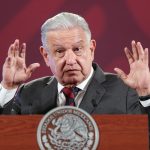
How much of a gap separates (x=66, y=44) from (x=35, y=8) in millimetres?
672

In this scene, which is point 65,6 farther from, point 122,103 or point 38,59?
point 122,103

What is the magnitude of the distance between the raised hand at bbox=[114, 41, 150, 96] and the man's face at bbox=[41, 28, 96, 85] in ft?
0.83

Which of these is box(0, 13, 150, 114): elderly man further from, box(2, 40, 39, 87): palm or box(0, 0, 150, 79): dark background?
box(0, 0, 150, 79): dark background

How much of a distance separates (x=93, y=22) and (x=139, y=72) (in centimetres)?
88

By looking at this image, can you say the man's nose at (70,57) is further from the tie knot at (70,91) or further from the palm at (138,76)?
the palm at (138,76)

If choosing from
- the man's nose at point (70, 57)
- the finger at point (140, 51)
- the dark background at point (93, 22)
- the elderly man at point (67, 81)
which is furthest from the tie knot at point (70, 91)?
the dark background at point (93, 22)

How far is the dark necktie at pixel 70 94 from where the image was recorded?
2.17 m

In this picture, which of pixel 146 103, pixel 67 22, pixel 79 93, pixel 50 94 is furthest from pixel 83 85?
pixel 146 103

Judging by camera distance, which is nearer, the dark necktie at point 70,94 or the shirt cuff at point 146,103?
the shirt cuff at point 146,103

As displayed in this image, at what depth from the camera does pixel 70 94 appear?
220cm

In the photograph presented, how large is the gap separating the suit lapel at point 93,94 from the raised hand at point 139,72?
211 mm

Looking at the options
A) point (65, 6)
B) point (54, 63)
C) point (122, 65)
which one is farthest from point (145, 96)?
point (65, 6)

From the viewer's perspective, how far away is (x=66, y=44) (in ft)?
7.35

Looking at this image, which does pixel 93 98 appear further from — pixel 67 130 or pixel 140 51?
pixel 67 130
